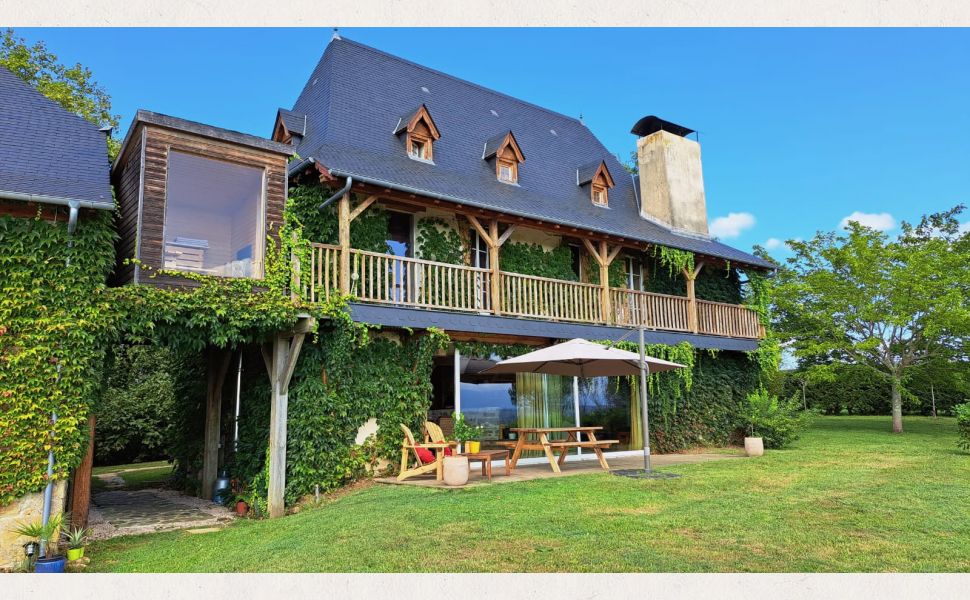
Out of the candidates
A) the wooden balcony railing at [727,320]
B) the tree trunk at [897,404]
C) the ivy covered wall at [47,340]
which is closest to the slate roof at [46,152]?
the ivy covered wall at [47,340]

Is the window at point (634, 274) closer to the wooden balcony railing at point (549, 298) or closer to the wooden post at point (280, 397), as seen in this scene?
the wooden balcony railing at point (549, 298)

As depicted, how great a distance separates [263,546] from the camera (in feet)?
22.7

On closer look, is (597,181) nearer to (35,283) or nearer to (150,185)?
(150,185)

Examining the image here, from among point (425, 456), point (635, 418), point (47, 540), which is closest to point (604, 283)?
point (635, 418)

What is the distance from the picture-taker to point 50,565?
6.71 meters

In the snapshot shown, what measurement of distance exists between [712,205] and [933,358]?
888 cm

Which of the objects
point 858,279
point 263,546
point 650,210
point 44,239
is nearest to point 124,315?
point 44,239

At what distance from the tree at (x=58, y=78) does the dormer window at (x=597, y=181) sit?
43.0 feet

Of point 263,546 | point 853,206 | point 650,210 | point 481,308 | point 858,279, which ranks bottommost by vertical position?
point 263,546

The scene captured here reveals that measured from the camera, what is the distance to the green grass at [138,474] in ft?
46.4

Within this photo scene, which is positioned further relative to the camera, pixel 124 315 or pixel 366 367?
pixel 366 367

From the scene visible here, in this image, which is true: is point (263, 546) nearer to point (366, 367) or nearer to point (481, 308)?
point (366, 367)

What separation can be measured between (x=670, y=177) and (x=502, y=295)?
8058 mm

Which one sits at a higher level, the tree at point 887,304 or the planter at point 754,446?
the tree at point 887,304
